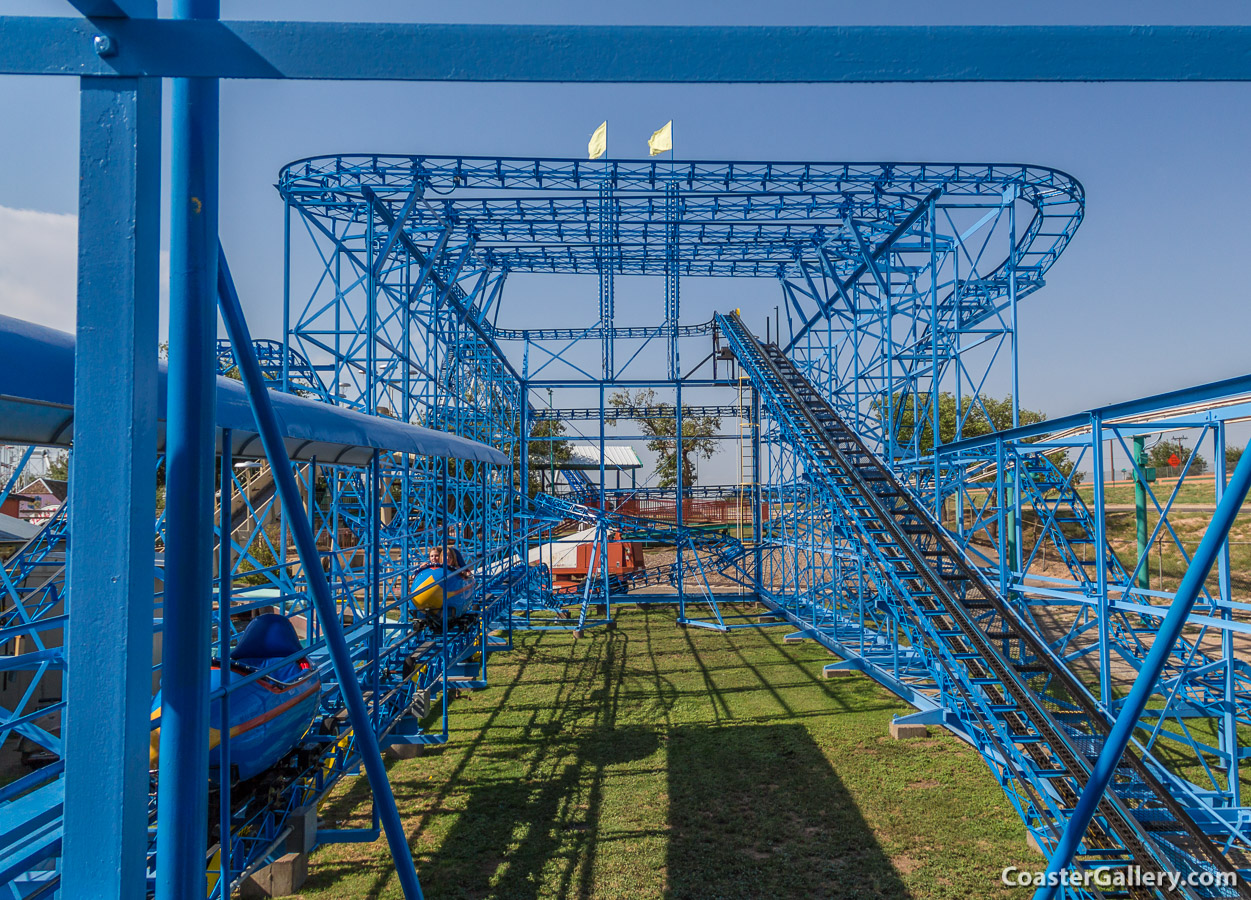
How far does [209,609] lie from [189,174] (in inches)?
40.2

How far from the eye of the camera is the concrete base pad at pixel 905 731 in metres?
9.41

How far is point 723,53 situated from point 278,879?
6.78 metres

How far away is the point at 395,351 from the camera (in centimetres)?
1257

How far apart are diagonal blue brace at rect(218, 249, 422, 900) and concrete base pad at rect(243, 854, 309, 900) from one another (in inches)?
184

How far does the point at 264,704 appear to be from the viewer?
4.76m

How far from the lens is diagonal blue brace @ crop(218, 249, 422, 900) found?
1930mm

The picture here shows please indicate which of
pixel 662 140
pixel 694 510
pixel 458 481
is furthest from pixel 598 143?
pixel 694 510

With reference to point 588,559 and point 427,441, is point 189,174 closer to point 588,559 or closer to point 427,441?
point 427,441

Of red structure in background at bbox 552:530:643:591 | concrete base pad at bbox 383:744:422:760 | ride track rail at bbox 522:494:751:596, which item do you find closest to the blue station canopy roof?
concrete base pad at bbox 383:744:422:760

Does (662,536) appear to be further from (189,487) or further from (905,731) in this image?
(189,487)

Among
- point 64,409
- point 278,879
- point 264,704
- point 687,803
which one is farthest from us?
Answer: point 687,803

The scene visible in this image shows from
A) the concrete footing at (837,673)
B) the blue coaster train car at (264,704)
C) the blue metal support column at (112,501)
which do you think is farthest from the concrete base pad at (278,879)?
the concrete footing at (837,673)

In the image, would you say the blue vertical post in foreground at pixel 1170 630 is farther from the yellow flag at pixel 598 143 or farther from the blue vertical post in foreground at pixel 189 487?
the yellow flag at pixel 598 143

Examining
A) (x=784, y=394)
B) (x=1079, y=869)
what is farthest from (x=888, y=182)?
(x=1079, y=869)
